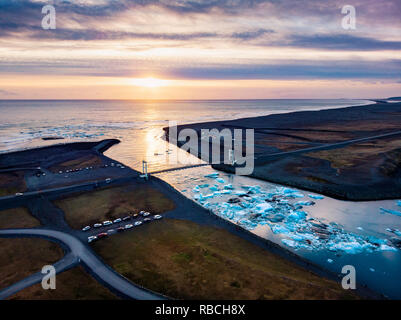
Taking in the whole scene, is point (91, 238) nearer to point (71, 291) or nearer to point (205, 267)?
point (71, 291)

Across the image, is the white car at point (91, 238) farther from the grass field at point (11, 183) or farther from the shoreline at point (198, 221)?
the grass field at point (11, 183)

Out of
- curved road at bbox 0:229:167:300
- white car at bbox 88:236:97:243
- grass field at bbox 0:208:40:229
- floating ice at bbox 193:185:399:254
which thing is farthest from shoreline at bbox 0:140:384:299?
floating ice at bbox 193:185:399:254

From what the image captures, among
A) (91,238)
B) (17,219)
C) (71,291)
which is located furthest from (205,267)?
(17,219)

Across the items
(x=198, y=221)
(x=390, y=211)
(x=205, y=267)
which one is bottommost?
(x=205, y=267)

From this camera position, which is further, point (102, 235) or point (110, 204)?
point (110, 204)

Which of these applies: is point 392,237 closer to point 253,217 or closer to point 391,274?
point 391,274

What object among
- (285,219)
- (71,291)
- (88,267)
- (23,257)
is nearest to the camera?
(71,291)
